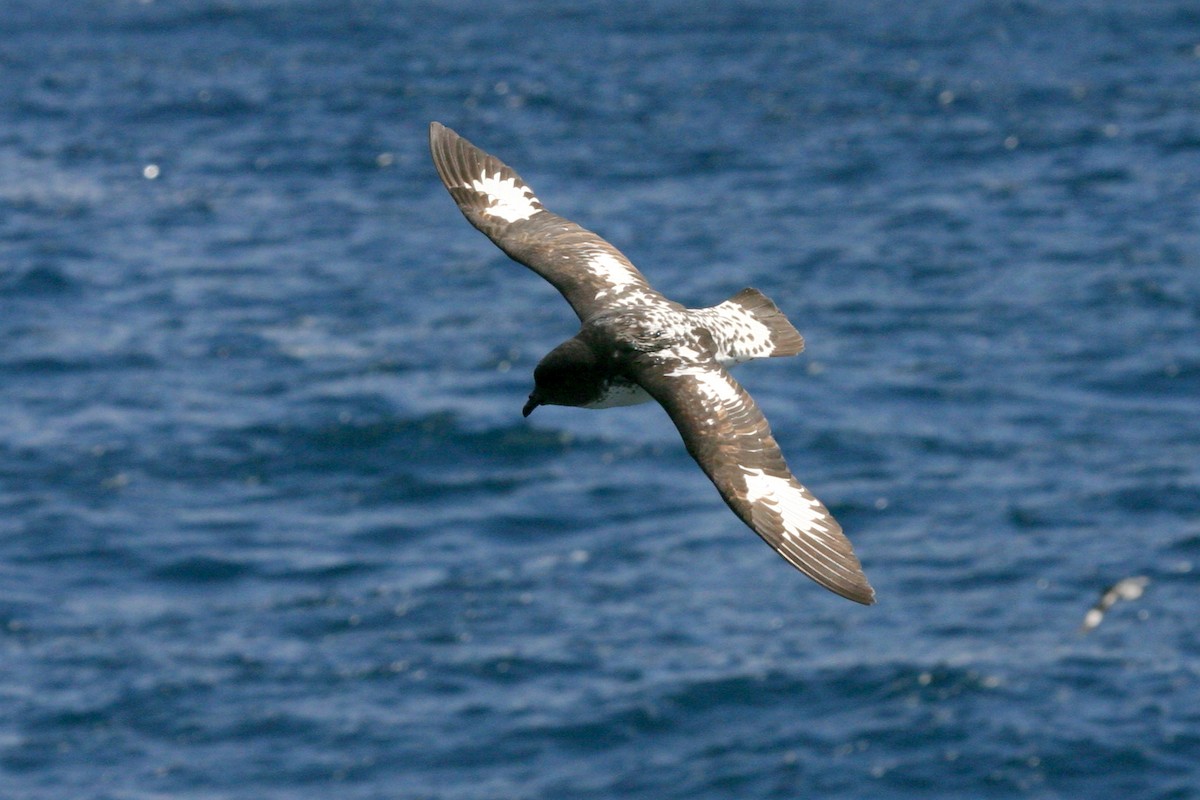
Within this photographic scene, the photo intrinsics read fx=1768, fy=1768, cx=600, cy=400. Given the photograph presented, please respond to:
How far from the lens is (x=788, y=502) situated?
10312 millimetres

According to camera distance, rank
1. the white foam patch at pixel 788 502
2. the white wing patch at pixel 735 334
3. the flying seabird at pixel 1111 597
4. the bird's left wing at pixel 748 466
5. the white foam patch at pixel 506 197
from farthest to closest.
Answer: the flying seabird at pixel 1111 597
the white foam patch at pixel 506 197
the white wing patch at pixel 735 334
the white foam patch at pixel 788 502
the bird's left wing at pixel 748 466

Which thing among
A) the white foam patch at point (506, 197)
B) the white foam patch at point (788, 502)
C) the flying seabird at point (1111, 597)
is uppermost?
the white foam patch at point (506, 197)

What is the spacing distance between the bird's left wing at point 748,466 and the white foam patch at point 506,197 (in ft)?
8.84

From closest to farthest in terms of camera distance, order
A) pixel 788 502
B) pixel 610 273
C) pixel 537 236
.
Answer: pixel 788 502, pixel 610 273, pixel 537 236

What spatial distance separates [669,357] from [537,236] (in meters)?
2.30

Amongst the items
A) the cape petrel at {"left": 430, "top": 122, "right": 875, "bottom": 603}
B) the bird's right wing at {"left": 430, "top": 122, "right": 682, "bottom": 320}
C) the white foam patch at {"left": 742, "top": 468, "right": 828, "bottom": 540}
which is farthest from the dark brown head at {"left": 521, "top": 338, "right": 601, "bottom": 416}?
the white foam patch at {"left": 742, "top": 468, "right": 828, "bottom": 540}

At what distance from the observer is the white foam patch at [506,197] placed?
13.6 meters

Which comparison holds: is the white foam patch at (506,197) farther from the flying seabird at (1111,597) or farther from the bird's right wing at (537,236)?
the flying seabird at (1111,597)

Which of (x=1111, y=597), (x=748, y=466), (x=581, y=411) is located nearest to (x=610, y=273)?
(x=748, y=466)

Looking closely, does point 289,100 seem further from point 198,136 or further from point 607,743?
point 607,743

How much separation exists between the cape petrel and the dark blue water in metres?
12.5

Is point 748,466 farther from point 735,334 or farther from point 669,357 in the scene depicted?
point 735,334

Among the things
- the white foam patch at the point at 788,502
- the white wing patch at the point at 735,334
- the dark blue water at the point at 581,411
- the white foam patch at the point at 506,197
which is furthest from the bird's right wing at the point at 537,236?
the dark blue water at the point at 581,411

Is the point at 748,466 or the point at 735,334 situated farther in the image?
the point at 735,334
